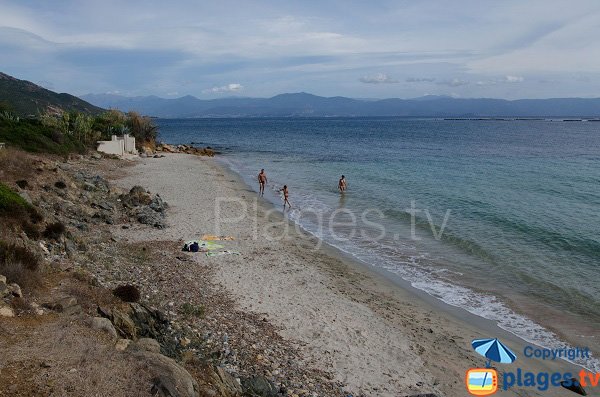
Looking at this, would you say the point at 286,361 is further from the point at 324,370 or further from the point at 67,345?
the point at 67,345

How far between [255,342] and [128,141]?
38.4 meters

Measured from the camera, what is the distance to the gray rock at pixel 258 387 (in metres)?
7.55

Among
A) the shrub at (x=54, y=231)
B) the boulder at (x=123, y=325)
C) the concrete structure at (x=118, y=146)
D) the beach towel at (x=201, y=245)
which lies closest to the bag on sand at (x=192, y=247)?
the beach towel at (x=201, y=245)

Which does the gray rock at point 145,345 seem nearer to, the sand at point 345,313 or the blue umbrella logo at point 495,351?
the sand at point 345,313

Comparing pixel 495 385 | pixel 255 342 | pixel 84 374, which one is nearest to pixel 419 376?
pixel 495 385

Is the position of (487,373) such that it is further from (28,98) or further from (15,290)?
(28,98)

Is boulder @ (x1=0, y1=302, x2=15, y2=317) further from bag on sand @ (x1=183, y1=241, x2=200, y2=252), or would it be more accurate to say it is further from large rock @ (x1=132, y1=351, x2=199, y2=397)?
bag on sand @ (x1=183, y1=241, x2=200, y2=252)

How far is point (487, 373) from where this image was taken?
9500 millimetres

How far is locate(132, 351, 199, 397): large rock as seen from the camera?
6.09 metres

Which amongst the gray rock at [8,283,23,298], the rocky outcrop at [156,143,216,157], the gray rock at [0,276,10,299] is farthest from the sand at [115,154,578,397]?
the rocky outcrop at [156,143,216,157]

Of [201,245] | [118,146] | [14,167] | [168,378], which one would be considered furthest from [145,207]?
[118,146]

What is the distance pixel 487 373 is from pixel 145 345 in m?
6.71

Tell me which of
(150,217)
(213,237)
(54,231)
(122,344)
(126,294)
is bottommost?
(213,237)

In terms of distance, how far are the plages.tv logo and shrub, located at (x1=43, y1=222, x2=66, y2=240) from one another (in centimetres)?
1110
